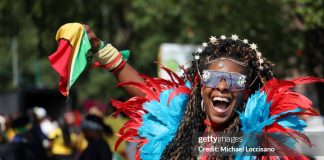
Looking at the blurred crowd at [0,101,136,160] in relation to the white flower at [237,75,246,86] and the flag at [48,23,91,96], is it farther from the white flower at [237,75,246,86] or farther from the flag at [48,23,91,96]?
the white flower at [237,75,246,86]

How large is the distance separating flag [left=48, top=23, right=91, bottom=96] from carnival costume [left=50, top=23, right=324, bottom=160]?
1.03 ft

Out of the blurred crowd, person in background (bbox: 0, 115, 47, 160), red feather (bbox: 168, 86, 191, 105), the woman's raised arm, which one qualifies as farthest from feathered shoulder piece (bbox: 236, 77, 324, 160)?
person in background (bbox: 0, 115, 47, 160)

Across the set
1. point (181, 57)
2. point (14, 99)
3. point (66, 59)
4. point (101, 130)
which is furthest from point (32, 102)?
point (66, 59)

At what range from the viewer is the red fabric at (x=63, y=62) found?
17.3ft

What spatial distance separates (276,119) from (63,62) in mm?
1230

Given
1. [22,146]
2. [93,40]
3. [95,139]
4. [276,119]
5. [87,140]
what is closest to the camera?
[276,119]

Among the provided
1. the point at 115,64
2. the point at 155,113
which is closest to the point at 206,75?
the point at 155,113

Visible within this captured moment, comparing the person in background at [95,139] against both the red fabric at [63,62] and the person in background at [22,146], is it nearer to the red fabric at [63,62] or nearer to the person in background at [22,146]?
the person in background at [22,146]

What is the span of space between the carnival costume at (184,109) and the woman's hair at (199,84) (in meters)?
0.04

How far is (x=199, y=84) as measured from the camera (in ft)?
17.0

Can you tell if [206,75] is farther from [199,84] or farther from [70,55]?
[70,55]

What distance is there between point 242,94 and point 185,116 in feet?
1.17

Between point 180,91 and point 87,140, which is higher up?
point 87,140

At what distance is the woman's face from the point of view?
489 centimetres
